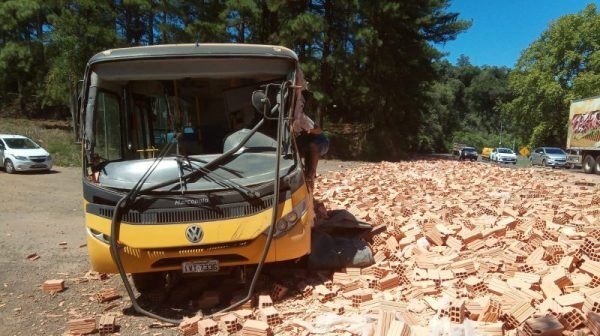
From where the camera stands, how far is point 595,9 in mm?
46844

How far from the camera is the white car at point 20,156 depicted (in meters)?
21.8

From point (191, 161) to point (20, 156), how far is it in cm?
2080

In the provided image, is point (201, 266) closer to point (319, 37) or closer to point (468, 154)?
point (319, 37)

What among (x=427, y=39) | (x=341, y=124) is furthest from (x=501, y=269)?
(x=427, y=39)

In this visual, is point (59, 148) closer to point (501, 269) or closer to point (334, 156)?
point (334, 156)

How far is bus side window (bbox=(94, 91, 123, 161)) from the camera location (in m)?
5.12

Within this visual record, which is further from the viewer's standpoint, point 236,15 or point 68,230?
point 236,15

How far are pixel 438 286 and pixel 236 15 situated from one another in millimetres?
26840

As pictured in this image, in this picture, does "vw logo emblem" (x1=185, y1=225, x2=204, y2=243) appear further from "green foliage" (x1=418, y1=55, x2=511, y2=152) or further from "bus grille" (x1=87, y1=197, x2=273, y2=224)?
"green foliage" (x1=418, y1=55, x2=511, y2=152)

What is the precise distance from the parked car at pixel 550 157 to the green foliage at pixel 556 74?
1218 cm

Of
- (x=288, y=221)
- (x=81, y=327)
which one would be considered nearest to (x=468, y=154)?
(x=288, y=221)

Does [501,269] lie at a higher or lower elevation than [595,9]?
lower

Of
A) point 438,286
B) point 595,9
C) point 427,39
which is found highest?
point 595,9

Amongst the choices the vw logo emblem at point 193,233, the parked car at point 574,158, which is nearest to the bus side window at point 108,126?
the vw logo emblem at point 193,233
